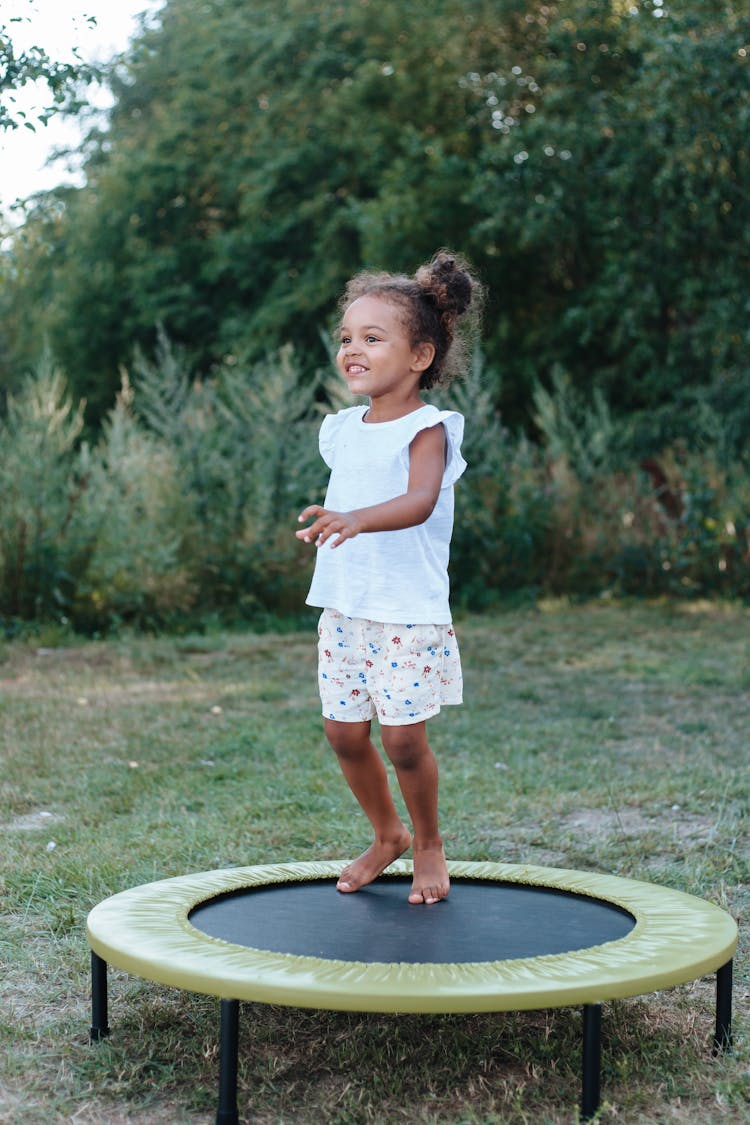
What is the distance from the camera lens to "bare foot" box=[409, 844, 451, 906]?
110 inches

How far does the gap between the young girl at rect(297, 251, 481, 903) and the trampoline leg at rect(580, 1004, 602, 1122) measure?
68 centimetres

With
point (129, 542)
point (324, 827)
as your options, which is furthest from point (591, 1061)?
point (129, 542)

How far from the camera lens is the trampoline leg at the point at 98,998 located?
251 cm

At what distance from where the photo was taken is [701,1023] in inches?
103

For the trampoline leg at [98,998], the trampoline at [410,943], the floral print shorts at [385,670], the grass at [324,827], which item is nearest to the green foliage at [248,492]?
the grass at [324,827]

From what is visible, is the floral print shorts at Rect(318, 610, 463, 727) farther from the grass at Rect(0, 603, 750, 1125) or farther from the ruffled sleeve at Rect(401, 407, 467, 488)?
the grass at Rect(0, 603, 750, 1125)

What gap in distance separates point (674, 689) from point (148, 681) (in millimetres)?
2866

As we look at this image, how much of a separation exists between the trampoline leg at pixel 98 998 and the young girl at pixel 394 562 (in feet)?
2.00

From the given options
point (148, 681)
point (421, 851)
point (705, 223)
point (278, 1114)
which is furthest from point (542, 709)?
point (705, 223)

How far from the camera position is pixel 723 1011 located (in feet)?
8.21

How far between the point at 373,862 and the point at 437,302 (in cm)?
129

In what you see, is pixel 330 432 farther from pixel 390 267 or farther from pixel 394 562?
pixel 390 267

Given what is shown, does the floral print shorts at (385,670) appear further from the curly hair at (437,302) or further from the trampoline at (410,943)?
the curly hair at (437,302)

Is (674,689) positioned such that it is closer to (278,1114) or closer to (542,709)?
(542,709)
